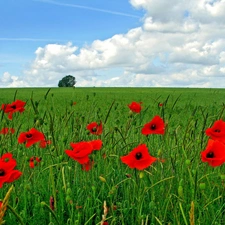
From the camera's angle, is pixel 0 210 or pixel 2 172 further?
pixel 2 172

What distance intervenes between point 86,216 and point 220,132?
0.86m

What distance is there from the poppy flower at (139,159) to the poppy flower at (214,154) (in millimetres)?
260

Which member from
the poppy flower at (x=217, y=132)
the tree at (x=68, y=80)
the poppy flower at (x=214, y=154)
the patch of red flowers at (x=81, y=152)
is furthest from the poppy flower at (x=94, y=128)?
the tree at (x=68, y=80)

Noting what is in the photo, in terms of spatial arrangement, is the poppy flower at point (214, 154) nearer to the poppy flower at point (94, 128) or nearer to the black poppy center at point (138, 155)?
the black poppy center at point (138, 155)

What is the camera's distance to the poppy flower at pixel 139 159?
169cm

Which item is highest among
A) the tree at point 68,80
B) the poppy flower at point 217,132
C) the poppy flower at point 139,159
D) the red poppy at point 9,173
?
the tree at point 68,80

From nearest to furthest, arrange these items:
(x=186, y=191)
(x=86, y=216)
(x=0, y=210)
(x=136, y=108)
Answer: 1. (x=0, y=210)
2. (x=86, y=216)
3. (x=186, y=191)
4. (x=136, y=108)

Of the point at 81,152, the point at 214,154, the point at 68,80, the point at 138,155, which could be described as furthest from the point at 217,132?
the point at 68,80

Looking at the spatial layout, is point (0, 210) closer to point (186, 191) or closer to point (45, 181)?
point (186, 191)

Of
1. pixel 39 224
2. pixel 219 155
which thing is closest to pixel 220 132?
pixel 219 155

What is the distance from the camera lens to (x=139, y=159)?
173 cm

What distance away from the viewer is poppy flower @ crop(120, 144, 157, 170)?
169cm

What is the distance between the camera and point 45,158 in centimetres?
306

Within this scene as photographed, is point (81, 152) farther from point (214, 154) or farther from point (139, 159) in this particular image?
point (214, 154)
